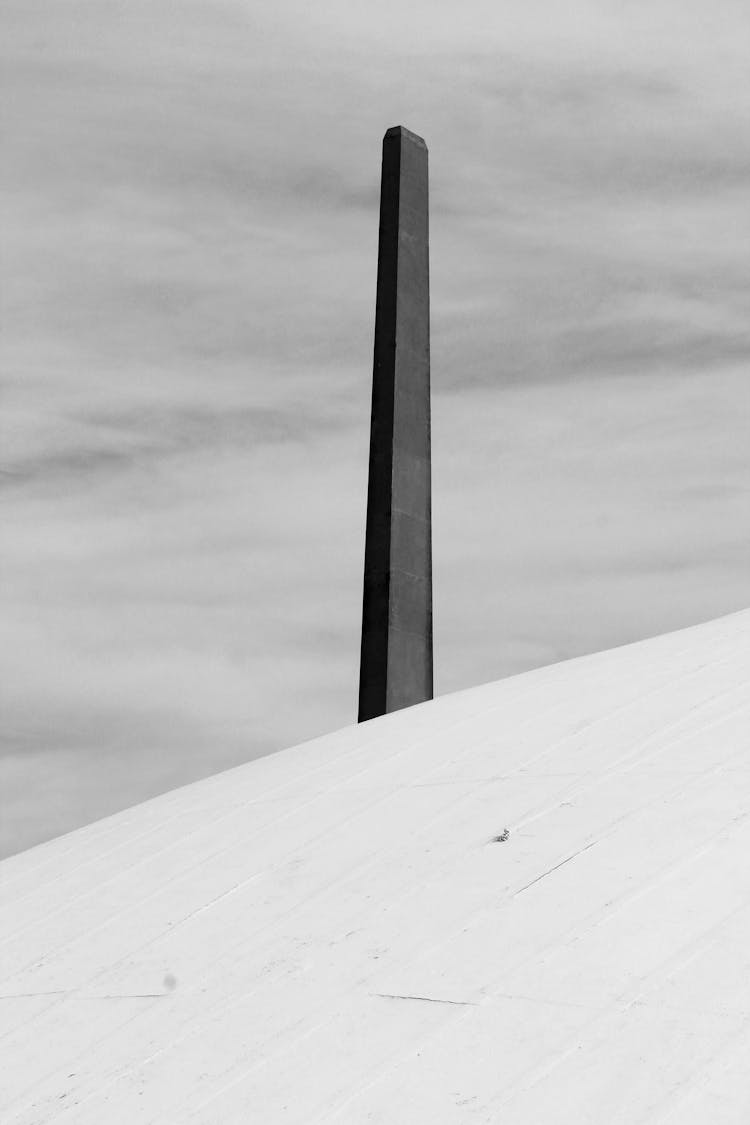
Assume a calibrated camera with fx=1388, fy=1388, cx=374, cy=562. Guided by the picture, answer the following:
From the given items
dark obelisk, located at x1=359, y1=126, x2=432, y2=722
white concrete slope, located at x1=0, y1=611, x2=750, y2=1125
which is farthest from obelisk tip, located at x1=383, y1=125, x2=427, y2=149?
white concrete slope, located at x1=0, y1=611, x2=750, y2=1125

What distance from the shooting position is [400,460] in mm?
19438

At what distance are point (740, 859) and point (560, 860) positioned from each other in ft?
3.57

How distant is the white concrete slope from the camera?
5.66 m

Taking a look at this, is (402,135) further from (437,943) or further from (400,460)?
(437,943)

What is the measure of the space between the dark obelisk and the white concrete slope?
6.94 meters

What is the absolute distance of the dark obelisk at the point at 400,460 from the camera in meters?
19.0

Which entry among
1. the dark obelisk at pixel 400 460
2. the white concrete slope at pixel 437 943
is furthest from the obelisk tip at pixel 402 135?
the white concrete slope at pixel 437 943

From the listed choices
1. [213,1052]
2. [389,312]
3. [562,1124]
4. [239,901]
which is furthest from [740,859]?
[389,312]

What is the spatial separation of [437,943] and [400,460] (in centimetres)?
1284

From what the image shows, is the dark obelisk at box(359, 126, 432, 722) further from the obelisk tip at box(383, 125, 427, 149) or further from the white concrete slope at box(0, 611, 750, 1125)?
the white concrete slope at box(0, 611, 750, 1125)

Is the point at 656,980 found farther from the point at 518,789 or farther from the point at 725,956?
the point at 518,789

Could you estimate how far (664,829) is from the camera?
7.57 metres

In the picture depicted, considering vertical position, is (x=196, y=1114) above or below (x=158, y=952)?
below

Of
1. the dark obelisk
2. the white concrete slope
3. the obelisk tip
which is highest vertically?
the obelisk tip
